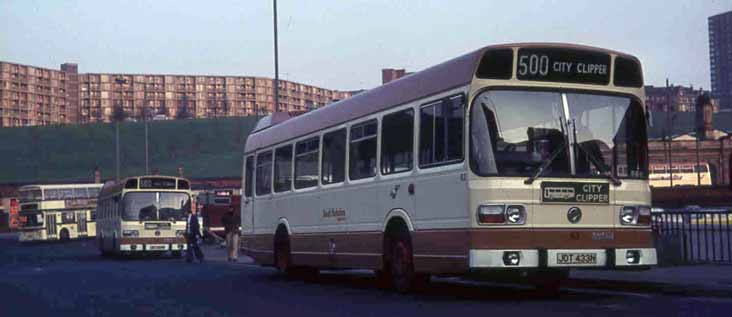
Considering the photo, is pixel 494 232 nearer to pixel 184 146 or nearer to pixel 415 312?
pixel 415 312

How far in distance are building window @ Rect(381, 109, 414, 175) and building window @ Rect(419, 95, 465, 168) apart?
375 millimetres

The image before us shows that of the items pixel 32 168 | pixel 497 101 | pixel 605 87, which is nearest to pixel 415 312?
pixel 497 101

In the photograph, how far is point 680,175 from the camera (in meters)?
118

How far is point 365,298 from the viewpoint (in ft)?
51.0

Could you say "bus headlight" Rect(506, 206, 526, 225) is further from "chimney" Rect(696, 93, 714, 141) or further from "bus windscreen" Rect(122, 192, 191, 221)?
"chimney" Rect(696, 93, 714, 141)

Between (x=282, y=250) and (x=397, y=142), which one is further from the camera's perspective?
(x=282, y=250)

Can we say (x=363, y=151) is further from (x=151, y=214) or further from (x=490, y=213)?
(x=151, y=214)

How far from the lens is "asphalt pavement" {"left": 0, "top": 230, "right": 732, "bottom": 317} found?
12.9 m

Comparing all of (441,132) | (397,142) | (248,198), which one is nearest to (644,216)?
(441,132)

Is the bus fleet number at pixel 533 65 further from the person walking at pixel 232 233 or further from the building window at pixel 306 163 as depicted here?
the person walking at pixel 232 233

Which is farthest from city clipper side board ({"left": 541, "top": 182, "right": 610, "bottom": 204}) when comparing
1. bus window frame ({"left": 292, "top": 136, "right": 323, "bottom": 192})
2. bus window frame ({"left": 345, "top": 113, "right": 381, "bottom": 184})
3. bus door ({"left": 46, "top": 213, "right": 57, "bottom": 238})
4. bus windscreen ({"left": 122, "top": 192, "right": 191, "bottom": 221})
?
bus door ({"left": 46, "top": 213, "right": 57, "bottom": 238})

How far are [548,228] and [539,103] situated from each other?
1.54 meters

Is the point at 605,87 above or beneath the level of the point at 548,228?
above

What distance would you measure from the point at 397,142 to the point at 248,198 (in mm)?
8867
